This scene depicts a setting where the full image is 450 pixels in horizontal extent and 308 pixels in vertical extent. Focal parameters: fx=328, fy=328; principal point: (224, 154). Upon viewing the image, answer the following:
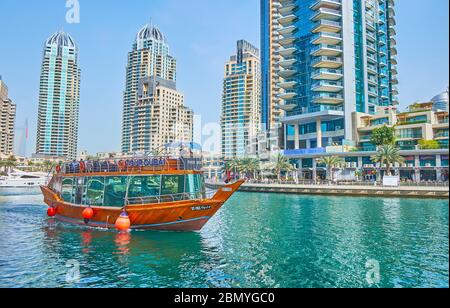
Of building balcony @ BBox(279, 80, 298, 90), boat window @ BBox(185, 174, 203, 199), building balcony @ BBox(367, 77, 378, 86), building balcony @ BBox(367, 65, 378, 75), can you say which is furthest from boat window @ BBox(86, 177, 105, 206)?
building balcony @ BBox(367, 65, 378, 75)

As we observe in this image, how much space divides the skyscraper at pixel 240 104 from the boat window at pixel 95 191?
110695 millimetres

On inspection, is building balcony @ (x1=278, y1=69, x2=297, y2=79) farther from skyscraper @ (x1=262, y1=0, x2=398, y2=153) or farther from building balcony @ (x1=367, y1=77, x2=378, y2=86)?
building balcony @ (x1=367, y1=77, x2=378, y2=86)

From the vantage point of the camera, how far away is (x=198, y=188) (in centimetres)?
2150

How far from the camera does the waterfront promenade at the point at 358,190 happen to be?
44.8 metres

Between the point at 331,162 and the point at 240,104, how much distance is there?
8121 cm

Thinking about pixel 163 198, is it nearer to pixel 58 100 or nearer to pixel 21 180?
pixel 21 180

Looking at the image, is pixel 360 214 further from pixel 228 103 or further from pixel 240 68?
pixel 240 68

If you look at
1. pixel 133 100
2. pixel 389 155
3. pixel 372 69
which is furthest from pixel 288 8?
pixel 133 100

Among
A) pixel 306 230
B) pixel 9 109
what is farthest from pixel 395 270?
pixel 9 109

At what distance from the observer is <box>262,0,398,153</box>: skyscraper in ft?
247

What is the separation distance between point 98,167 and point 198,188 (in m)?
7.86

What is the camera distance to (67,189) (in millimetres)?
26156

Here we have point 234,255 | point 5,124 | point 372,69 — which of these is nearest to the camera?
point 234,255

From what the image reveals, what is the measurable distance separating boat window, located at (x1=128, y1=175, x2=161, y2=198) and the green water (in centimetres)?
247
